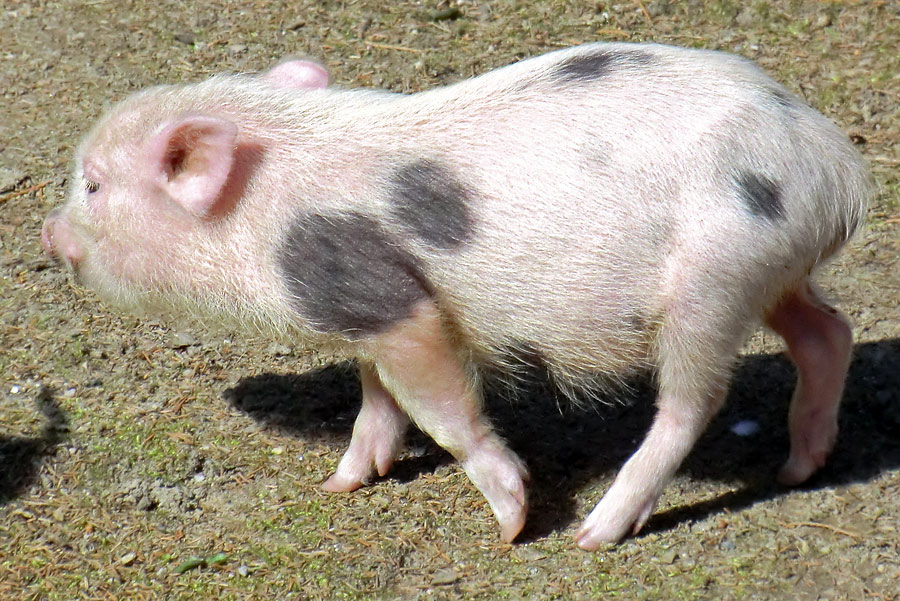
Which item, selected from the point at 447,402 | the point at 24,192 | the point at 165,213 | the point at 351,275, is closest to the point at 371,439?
the point at 447,402

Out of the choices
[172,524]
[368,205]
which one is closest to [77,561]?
[172,524]

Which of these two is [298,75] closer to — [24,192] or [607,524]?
[607,524]

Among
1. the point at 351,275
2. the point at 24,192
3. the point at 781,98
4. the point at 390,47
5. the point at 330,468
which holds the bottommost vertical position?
the point at 330,468

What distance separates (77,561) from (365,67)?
3.72m

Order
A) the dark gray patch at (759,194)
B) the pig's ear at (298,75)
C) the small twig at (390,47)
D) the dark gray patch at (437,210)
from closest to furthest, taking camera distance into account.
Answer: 1. the dark gray patch at (759,194)
2. the dark gray patch at (437,210)
3. the pig's ear at (298,75)
4. the small twig at (390,47)

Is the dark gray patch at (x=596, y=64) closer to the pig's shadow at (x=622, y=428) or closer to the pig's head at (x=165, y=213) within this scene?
the pig's head at (x=165, y=213)

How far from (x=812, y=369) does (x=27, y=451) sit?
126 inches

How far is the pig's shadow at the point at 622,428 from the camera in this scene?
452cm

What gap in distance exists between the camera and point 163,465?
4625 mm

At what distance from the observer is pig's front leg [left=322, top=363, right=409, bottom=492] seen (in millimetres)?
4547

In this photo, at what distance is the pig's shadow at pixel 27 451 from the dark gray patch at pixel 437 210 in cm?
192

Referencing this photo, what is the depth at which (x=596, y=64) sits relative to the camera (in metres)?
4.04

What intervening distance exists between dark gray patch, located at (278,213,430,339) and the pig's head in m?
0.15

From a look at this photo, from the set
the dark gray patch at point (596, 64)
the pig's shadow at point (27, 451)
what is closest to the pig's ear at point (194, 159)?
the dark gray patch at point (596, 64)
